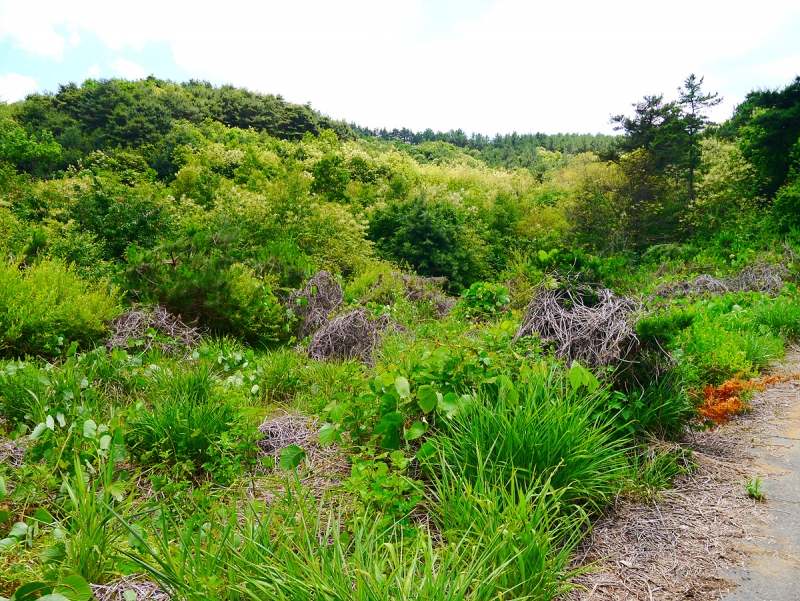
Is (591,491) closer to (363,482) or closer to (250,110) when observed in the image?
(363,482)

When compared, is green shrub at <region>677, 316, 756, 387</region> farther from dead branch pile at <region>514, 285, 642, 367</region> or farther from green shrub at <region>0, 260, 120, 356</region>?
green shrub at <region>0, 260, 120, 356</region>

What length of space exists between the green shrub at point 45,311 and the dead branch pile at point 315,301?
2.70 meters

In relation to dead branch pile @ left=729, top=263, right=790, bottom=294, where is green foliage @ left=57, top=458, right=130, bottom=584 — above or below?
below

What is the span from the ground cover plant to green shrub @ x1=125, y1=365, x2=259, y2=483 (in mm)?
17

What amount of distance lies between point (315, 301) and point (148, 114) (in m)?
28.1

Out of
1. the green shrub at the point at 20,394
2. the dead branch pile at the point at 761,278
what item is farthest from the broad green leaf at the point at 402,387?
the dead branch pile at the point at 761,278

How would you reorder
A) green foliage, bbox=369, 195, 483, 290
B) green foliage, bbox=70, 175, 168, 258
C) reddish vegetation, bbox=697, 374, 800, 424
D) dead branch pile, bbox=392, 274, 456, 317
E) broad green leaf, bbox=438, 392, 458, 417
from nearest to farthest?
1. broad green leaf, bbox=438, 392, 458, 417
2. reddish vegetation, bbox=697, 374, 800, 424
3. dead branch pile, bbox=392, 274, 456, 317
4. green foliage, bbox=70, 175, 168, 258
5. green foliage, bbox=369, 195, 483, 290

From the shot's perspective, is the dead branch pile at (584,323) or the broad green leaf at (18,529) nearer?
the broad green leaf at (18,529)

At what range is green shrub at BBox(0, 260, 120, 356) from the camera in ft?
15.4

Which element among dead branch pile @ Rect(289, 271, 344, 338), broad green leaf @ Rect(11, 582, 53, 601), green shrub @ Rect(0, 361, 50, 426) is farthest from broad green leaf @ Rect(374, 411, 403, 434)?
dead branch pile @ Rect(289, 271, 344, 338)

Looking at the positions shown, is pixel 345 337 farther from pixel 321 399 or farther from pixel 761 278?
pixel 761 278

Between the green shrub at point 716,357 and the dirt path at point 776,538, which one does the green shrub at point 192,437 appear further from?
the green shrub at point 716,357

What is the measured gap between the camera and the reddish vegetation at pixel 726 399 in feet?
10.4

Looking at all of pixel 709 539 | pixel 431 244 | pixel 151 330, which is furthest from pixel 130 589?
pixel 431 244
